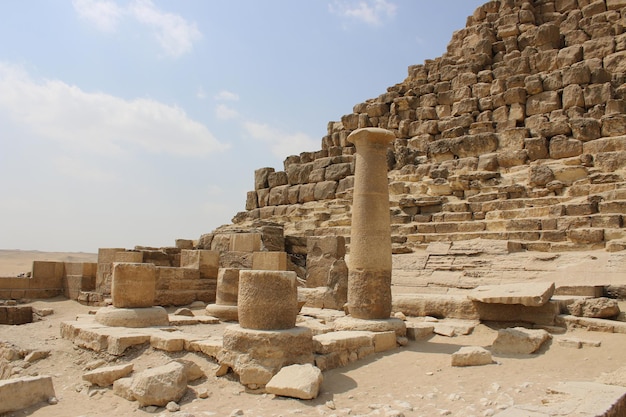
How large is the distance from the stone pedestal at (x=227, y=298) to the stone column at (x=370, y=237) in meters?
2.65

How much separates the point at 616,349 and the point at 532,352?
3.06 ft

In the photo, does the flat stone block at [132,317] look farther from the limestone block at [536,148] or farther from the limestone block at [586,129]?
the limestone block at [586,129]

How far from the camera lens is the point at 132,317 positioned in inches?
325

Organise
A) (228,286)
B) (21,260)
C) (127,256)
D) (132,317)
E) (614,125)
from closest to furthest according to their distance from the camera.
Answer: (132,317) < (228,286) < (127,256) < (614,125) < (21,260)

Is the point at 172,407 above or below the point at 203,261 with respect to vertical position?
below

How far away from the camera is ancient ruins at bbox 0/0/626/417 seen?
18.9 ft

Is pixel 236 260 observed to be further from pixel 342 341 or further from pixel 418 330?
pixel 342 341

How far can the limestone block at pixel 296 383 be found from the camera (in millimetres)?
5176

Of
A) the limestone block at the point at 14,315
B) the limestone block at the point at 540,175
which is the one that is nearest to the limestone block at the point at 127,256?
the limestone block at the point at 14,315

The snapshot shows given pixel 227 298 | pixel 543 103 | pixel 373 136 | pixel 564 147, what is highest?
pixel 543 103

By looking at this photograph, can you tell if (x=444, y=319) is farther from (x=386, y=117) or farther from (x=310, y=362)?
(x=386, y=117)

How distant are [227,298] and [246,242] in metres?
3.17

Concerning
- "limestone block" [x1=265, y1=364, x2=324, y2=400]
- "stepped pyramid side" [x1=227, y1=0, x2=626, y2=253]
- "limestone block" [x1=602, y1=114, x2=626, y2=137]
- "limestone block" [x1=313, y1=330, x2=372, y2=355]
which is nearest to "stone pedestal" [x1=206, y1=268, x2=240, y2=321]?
"limestone block" [x1=313, y1=330, x2=372, y2=355]

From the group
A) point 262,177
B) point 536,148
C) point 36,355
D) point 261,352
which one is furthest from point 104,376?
point 262,177
